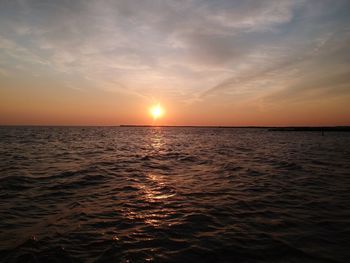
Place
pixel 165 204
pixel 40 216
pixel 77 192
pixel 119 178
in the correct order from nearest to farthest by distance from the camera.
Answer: pixel 40 216 → pixel 165 204 → pixel 77 192 → pixel 119 178

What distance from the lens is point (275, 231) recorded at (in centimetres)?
664

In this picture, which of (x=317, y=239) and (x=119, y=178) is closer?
(x=317, y=239)

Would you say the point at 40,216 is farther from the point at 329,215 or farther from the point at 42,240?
the point at 329,215

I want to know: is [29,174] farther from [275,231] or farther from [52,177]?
[275,231]

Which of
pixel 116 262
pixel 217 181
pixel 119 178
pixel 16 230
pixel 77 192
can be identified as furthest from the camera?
pixel 119 178

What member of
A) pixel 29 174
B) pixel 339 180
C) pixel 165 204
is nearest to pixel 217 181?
pixel 165 204

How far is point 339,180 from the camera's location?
13.2 meters

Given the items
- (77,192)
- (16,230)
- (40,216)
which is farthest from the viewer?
(77,192)

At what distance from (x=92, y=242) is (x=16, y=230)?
96.8 inches

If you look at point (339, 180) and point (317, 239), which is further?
point (339, 180)

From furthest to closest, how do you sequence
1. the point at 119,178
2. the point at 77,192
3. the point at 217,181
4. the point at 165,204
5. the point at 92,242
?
the point at 119,178 → the point at 217,181 → the point at 77,192 → the point at 165,204 → the point at 92,242

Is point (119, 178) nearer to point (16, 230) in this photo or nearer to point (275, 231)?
point (16, 230)

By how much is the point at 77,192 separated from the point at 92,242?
17.9 feet

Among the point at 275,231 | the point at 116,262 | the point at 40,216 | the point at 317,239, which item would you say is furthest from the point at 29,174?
the point at 317,239
